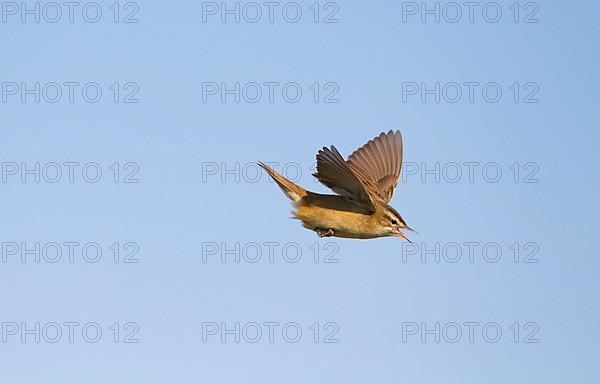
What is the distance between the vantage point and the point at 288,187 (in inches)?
462

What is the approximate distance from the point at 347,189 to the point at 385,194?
74.7 inches

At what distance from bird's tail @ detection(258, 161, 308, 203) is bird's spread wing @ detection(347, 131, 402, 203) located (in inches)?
77.0

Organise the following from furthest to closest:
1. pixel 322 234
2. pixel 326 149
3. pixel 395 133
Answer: pixel 395 133
pixel 322 234
pixel 326 149

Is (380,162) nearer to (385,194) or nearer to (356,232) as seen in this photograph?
(385,194)

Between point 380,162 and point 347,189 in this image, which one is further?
point 380,162

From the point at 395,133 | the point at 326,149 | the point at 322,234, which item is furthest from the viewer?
the point at 395,133

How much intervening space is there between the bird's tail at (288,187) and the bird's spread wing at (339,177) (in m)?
0.37

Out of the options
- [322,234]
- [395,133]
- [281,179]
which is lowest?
[322,234]

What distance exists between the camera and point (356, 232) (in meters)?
11.3

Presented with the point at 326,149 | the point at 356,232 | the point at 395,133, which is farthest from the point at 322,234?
the point at 395,133

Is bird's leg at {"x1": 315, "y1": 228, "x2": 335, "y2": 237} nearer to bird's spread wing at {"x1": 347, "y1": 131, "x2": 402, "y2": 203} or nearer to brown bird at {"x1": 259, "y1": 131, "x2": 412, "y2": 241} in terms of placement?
brown bird at {"x1": 259, "y1": 131, "x2": 412, "y2": 241}

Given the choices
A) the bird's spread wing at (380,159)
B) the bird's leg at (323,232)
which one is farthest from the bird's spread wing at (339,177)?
the bird's spread wing at (380,159)

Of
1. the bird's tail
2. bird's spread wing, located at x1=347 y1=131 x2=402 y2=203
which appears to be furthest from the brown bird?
bird's spread wing, located at x1=347 y1=131 x2=402 y2=203

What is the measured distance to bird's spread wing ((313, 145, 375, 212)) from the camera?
35.1 ft
